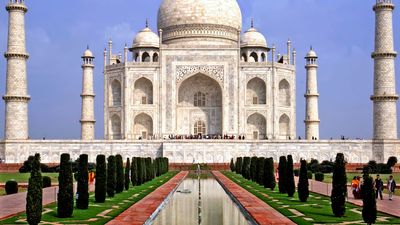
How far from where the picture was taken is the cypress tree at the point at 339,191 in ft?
Answer: 34.5

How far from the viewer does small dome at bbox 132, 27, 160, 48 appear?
36156mm

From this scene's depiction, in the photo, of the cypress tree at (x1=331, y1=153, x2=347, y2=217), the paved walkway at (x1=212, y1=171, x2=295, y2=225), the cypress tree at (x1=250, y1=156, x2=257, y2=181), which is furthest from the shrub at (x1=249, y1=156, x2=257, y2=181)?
the cypress tree at (x1=331, y1=153, x2=347, y2=217)

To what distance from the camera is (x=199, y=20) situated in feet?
118

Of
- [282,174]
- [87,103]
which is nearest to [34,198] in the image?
[282,174]

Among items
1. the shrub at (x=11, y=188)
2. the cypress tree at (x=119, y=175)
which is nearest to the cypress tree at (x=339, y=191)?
the cypress tree at (x=119, y=175)

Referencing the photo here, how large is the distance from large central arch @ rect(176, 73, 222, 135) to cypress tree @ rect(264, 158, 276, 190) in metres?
16.5

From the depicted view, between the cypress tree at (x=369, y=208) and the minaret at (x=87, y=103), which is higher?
the minaret at (x=87, y=103)

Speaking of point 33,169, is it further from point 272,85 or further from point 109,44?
point 109,44

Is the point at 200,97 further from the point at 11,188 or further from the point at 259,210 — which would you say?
the point at 259,210

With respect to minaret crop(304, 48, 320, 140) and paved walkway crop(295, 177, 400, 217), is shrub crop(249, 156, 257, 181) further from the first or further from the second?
minaret crop(304, 48, 320, 140)

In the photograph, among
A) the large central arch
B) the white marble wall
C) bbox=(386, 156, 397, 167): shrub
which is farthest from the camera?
the large central arch

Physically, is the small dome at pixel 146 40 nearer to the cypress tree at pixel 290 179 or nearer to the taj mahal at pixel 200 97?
the taj mahal at pixel 200 97

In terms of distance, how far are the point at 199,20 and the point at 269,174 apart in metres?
20.3

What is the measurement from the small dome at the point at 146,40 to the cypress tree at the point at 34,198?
26.8 meters
